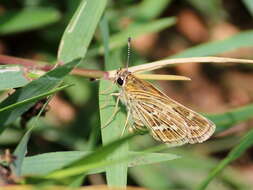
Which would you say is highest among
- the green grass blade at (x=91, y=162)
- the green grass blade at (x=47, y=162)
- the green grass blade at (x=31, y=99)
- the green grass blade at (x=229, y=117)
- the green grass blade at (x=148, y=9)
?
the green grass blade at (x=148, y=9)

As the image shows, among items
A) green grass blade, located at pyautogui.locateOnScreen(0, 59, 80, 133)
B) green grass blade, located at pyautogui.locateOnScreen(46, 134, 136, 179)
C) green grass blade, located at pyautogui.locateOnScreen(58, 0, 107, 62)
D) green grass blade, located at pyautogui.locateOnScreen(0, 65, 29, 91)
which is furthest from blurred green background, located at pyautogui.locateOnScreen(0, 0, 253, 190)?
green grass blade, located at pyautogui.locateOnScreen(46, 134, 136, 179)

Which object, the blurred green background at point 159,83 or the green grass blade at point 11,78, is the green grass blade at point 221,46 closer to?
the blurred green background at point 159,83

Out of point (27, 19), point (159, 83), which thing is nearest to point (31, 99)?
point (27, 19)

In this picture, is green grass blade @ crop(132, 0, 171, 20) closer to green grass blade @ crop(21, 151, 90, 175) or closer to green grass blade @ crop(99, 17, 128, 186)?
green grass blade @ crop(99, 17, 128, 186)

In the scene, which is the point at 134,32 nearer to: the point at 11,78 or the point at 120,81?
the point at 120,81

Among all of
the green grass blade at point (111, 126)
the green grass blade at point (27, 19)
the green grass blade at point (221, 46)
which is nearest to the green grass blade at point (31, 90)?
the green grass blade at point (111, 126)

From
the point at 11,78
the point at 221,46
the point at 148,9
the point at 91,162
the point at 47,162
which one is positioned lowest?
the point at 47,162
